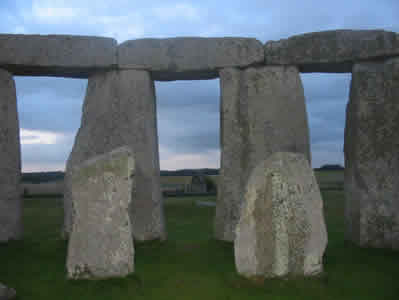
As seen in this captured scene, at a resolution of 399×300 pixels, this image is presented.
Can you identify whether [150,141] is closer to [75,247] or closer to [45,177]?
[75,247]

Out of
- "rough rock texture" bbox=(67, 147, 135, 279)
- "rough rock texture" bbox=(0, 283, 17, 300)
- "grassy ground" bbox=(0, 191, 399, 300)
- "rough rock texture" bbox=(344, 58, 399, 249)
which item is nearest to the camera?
"rough rock texture" bbox=(0, 283, 17, 300)

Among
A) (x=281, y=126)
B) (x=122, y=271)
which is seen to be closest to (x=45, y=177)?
(x=281, y=126)

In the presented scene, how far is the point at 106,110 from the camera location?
925 centimetres

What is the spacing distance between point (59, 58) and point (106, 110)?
1303mm

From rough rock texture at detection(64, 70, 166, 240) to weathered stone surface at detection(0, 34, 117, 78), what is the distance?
44 cm

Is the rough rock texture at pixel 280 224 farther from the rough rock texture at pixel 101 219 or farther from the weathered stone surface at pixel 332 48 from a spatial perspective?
the weathered stone surface at pixel 332 48

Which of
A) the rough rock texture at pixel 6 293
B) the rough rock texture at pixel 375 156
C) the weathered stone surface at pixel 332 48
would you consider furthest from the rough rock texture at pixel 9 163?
the rough rock texture at pixel 375 156

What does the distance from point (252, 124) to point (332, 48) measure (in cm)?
203

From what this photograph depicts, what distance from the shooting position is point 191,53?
29.7 ft

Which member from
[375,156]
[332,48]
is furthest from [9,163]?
[375,156]

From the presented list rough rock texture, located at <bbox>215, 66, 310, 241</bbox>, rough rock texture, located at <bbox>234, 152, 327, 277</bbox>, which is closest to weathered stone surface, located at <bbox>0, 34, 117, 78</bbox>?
rough rock texture, located at <bbox>215, 66, 310, 241</bbox>

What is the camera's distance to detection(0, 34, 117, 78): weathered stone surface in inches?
351

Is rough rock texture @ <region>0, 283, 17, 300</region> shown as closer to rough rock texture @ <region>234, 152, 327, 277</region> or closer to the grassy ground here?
the grassy ground

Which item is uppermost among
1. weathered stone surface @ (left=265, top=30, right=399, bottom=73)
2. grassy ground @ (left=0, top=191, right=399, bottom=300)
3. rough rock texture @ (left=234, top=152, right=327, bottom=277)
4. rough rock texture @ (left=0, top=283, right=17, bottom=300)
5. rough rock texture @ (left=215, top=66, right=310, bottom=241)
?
weathered stone surface @ (left=265, top=30, right=399, bottom=73)
